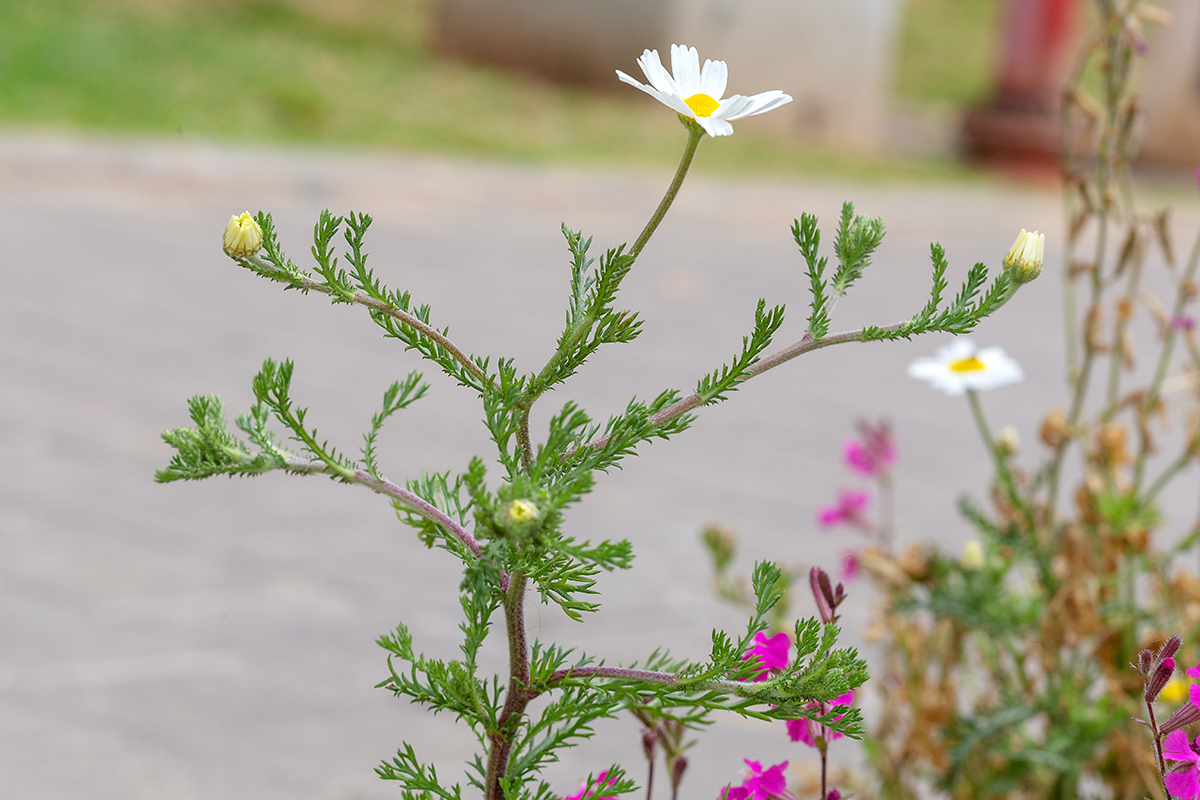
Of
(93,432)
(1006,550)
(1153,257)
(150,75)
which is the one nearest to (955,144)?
(1153,257)

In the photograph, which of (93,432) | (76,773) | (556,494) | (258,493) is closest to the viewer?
(556,494)

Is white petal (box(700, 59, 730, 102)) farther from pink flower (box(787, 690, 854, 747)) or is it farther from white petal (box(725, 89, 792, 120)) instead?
pink flower (box(787, 690, 854, 747))

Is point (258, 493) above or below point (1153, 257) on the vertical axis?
below

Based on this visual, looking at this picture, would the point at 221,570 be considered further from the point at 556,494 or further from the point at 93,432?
the point at 556,494

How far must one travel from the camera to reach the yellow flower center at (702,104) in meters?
0.77

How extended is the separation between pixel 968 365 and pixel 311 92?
6738mm

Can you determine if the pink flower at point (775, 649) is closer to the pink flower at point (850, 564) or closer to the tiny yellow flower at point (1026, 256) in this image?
the tiny yellow flower at point (1026, 256)

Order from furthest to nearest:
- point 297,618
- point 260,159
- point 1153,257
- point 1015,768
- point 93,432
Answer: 1. point 1153,257
2. point 260,159
3. point 93,432
4. point 297,618
5. point 1015,768

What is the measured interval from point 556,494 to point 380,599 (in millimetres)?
2093

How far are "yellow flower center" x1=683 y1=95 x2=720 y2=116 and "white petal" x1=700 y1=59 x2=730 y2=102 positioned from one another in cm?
1

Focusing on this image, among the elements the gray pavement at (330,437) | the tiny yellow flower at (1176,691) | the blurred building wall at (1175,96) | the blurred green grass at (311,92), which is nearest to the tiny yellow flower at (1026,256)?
the tiny yellow flower at (1176,691)

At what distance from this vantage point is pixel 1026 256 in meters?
0.78

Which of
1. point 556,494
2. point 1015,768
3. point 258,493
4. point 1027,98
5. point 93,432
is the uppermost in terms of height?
point 1027,98

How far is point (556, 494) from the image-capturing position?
2.34 ft
